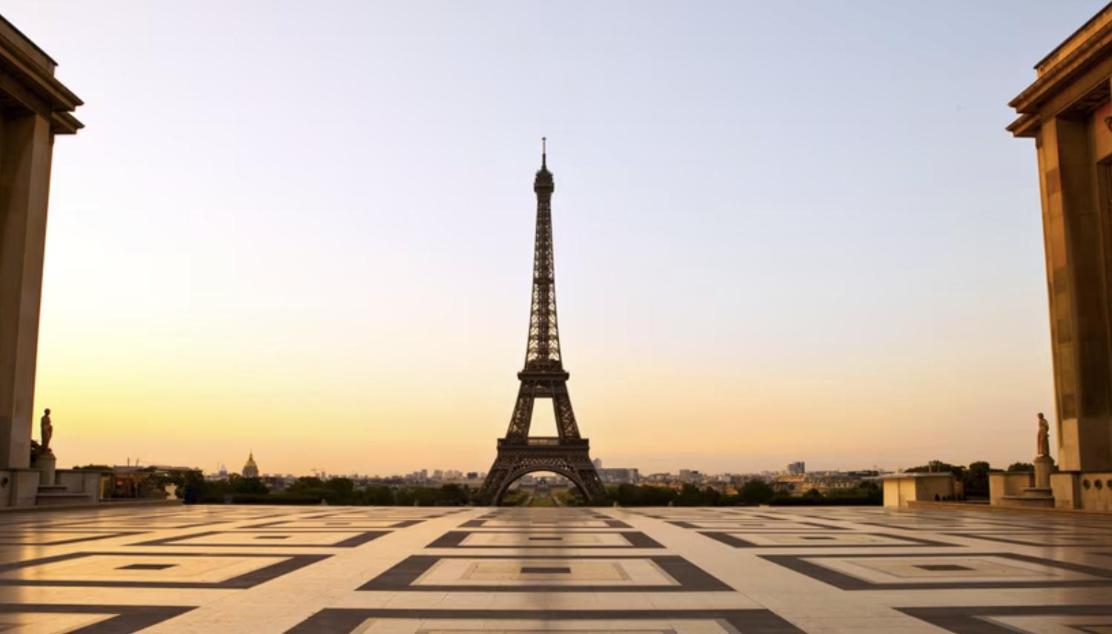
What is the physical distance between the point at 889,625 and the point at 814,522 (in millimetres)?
15362

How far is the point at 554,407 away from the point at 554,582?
6969cm

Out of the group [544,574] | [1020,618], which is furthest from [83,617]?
[1020,618]

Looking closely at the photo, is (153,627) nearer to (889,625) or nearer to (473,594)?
(473,594)

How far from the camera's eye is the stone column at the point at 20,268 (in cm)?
2770

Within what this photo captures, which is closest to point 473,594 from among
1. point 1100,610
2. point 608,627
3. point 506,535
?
point 608,627

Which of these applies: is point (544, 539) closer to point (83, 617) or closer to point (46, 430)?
point (83, 617)

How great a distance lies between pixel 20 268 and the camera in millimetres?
28562

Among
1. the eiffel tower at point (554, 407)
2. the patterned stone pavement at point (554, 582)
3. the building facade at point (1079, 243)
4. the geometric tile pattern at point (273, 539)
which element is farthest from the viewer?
the eiffel tower at point (554, 407)

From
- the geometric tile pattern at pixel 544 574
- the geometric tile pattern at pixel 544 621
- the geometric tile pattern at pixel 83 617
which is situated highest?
the geometric tile pattern at pixel 83 617

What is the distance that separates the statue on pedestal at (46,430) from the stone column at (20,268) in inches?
17.1

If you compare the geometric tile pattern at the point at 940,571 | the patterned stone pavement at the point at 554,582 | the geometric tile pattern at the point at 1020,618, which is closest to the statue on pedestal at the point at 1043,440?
the patterned stone pavement at the point at 554,582

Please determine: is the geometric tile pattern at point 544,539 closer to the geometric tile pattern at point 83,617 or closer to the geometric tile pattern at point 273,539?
the geometric tile pattern at point 273,539

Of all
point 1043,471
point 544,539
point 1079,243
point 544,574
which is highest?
point 1079,243

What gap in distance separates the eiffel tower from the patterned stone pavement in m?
55.7
